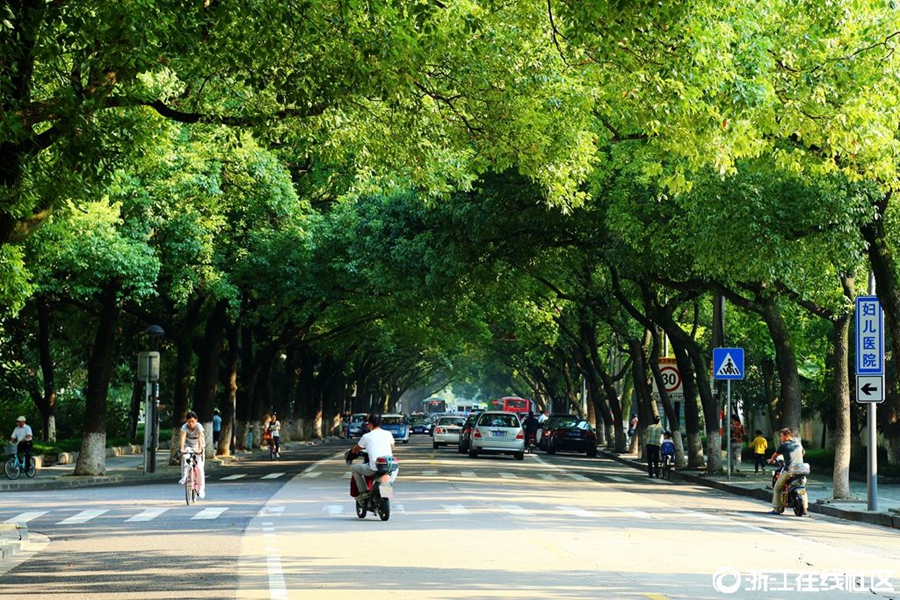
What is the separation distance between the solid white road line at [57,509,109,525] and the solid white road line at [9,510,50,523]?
2.11 ft

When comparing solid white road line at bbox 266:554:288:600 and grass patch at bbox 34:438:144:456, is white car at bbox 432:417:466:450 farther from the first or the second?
solid white road line at bbox 266:554:288:600

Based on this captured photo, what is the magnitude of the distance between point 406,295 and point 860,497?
14.5 m

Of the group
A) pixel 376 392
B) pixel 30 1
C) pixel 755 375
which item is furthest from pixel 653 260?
pixel 376 392

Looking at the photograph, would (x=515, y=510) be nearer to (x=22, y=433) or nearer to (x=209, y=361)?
(x=22, y=433)

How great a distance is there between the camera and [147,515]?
20.8 meters

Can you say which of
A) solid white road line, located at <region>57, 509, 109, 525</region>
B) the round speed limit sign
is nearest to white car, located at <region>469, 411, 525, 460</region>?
the round speed limit sign

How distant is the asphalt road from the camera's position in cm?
1155

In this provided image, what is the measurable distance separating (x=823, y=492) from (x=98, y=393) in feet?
60.8

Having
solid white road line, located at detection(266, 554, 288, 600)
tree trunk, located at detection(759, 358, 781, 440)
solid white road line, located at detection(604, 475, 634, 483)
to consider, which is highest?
tree trunk, located at detection(759, 358, 781, 440)

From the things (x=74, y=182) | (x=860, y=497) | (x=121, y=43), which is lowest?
(x=860, y=497)

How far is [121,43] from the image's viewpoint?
13430mm

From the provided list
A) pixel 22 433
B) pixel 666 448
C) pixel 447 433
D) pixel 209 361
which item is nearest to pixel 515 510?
pixel 22 433

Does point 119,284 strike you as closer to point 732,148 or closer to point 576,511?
point 576,511

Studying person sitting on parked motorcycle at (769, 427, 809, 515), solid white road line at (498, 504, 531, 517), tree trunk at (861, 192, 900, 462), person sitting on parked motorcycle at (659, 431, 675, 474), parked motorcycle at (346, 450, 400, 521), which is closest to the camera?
parked motorcycle at (346, 450, 400, 521)
